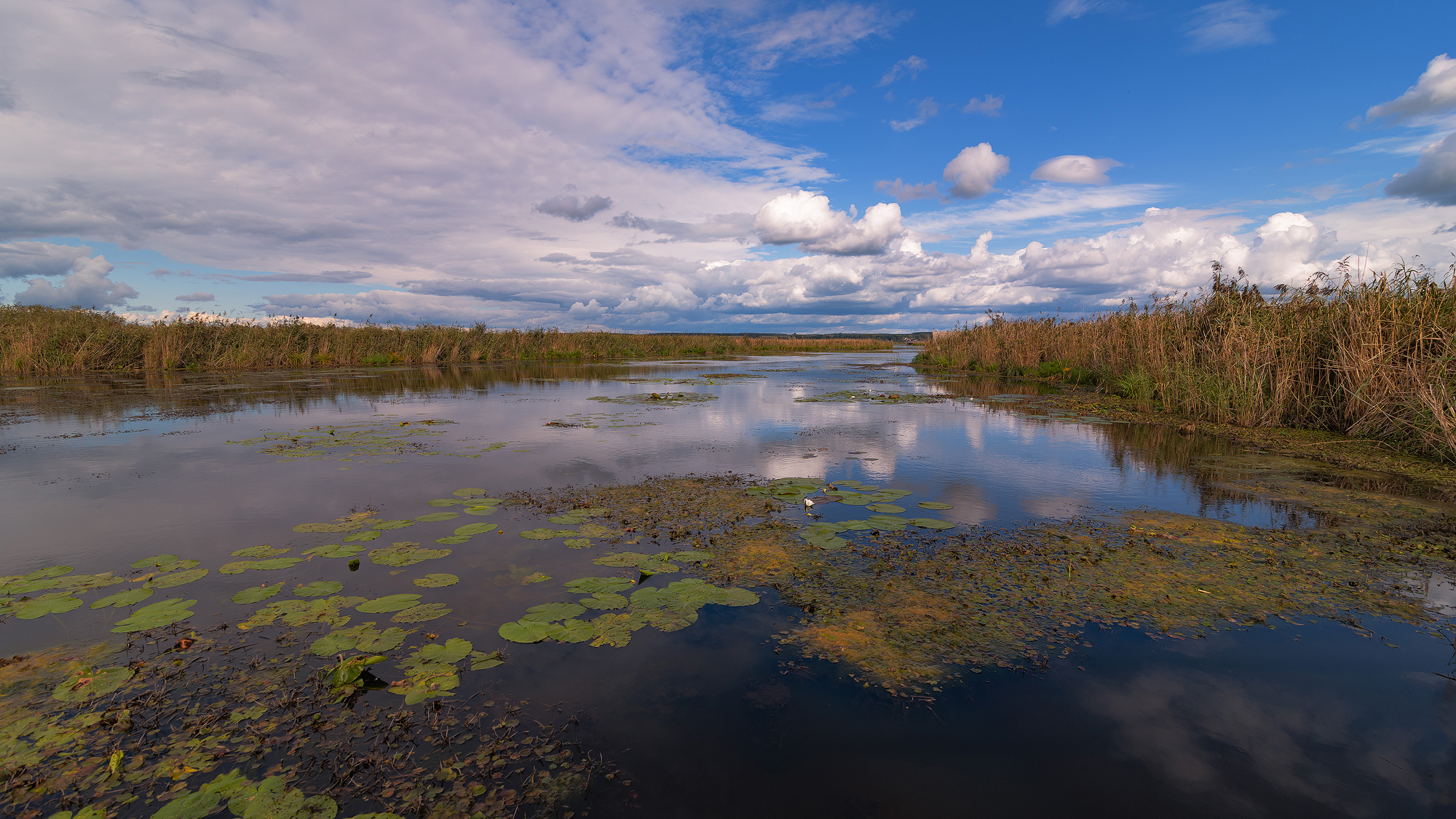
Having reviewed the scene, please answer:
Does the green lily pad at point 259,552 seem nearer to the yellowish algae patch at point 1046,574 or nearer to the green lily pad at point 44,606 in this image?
the green lily pad at point 44,606

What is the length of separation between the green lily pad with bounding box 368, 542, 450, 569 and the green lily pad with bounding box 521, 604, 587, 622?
1641 millimetres

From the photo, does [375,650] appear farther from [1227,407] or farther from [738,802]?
[1227,407]

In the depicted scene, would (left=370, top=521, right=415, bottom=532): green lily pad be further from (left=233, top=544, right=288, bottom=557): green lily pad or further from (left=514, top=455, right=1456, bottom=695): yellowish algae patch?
(left=514, top=455, right=1456, bottom=695): yellowish algae patch

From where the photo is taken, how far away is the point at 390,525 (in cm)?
632

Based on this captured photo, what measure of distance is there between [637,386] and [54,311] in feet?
104

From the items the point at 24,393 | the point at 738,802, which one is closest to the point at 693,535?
the point at 738,802

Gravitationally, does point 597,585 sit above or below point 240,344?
below

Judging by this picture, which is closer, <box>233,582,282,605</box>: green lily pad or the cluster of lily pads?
the cluster of lily pads

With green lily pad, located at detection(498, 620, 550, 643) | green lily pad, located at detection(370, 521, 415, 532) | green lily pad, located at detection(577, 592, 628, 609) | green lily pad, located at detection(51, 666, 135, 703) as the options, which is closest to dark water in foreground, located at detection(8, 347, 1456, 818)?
green lily pad, located at detection(498, 620, 550, 643)

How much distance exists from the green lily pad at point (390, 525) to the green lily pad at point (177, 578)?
1420mm

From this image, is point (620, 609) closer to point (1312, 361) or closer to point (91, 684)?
point (91, 684)

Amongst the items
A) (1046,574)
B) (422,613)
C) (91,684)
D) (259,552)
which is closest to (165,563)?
(259,552)

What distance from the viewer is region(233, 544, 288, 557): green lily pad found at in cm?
543

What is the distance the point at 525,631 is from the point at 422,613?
0.90m
